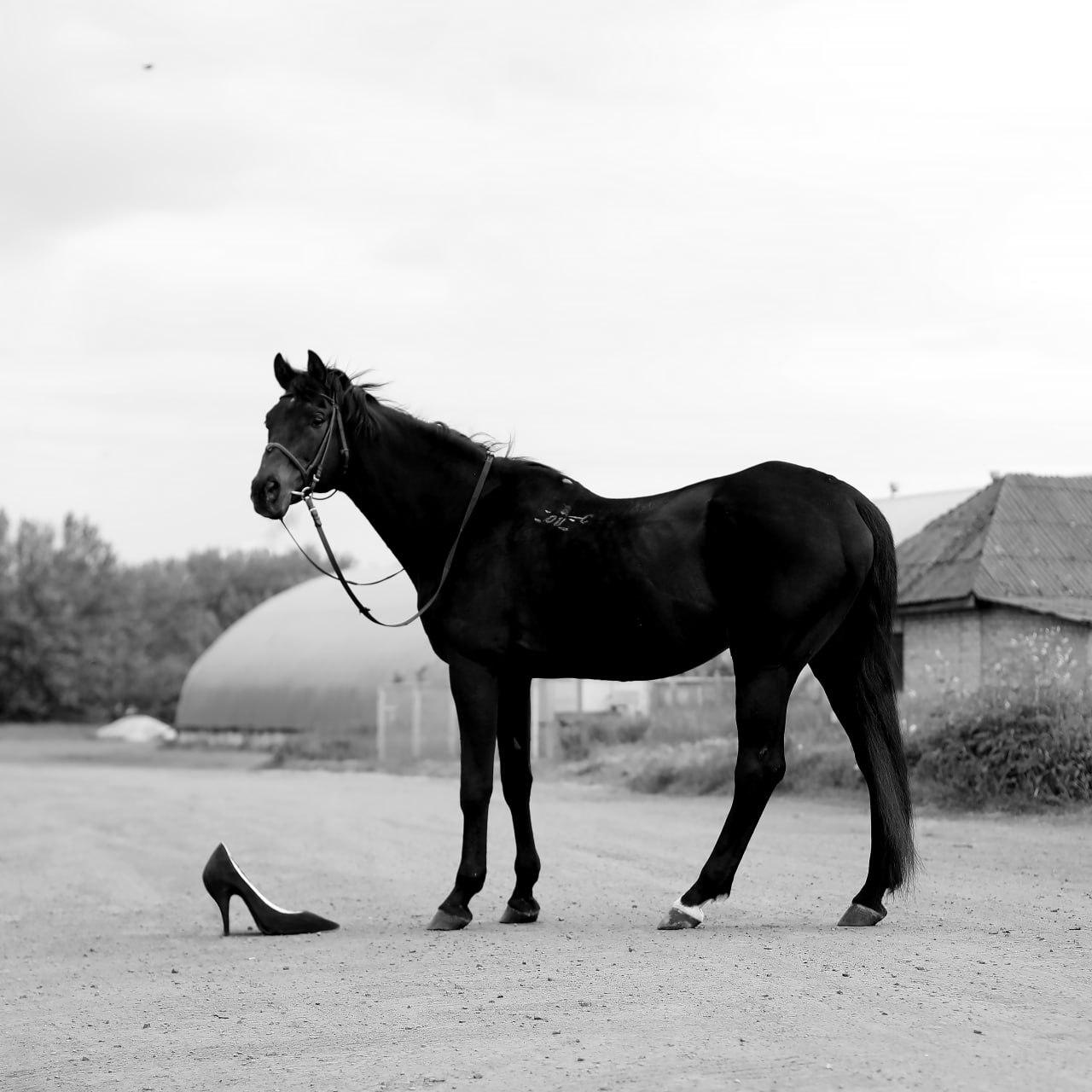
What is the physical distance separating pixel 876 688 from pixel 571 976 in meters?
2.45

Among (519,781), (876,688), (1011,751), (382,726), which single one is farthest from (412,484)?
(382,726)

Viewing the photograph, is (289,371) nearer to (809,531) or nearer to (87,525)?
(809,531)

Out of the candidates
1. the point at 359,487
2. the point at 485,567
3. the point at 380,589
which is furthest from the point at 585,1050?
the point at 380,589

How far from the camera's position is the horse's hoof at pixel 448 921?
8.51 metres

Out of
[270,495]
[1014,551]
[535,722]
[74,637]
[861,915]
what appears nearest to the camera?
[861,915]

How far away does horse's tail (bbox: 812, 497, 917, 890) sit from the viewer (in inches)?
321

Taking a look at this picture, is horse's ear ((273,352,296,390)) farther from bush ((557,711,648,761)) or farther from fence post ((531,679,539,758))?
fence post ((531,679,539,758))

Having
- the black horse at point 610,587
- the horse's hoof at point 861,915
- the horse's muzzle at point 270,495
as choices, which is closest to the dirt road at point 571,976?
the horse's hoof at point 861,915

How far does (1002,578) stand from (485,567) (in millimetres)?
17910

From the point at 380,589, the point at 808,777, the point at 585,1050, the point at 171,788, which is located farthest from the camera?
the point at 380,589

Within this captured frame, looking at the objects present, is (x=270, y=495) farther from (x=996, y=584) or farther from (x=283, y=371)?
(x=996, y=584)

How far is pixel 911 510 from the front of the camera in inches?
1521

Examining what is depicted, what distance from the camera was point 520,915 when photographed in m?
8.71

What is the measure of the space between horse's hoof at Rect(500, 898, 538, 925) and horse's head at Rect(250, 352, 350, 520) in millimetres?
2349
